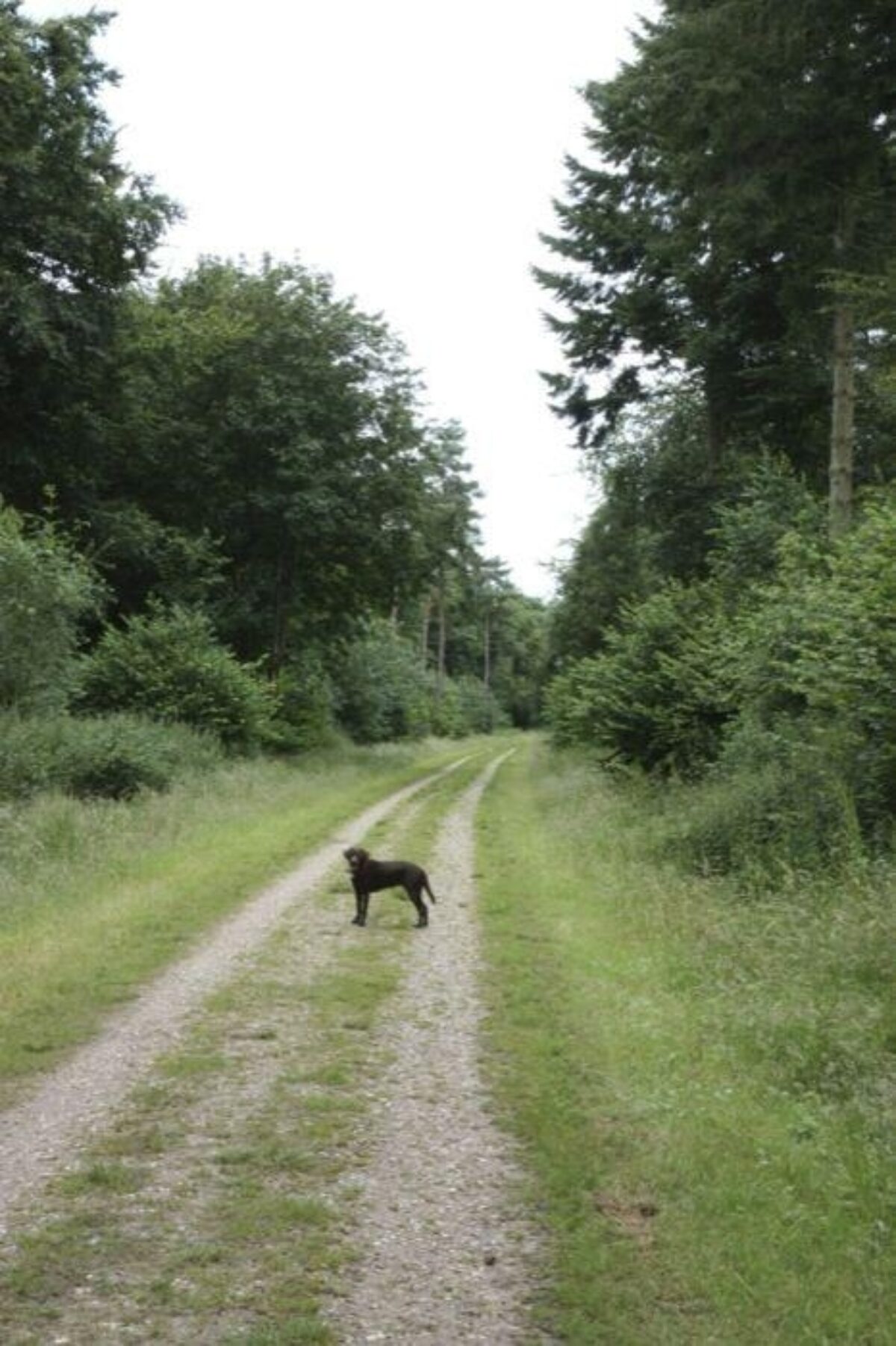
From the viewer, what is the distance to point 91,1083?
629 cm

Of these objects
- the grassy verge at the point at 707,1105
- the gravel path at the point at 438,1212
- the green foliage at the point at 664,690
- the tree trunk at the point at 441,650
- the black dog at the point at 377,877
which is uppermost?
the tree trunk at the point at 441,650

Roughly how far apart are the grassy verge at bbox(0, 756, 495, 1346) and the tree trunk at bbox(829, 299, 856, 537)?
11.8 meters

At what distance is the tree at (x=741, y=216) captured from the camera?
37.7 ft

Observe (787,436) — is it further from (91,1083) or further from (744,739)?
(91,1083)

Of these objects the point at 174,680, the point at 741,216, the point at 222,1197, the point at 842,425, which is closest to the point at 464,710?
the point at 174,680

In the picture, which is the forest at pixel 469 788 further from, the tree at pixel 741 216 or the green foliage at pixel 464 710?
the green foliage at pixel 464 710

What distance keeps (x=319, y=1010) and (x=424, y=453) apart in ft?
92.7

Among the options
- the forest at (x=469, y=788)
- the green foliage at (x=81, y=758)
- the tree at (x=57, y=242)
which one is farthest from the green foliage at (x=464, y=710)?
the green foliage at (x=81, y=758)

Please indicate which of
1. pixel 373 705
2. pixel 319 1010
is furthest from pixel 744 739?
pixel 373 705

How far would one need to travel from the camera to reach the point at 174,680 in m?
24.8

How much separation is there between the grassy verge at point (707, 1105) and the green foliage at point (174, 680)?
15.0 metres

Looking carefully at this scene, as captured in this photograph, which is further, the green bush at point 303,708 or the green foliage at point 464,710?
the green foliage at point 464,710

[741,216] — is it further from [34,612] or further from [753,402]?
[34,612]

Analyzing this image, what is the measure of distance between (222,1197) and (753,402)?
22.1 meters
